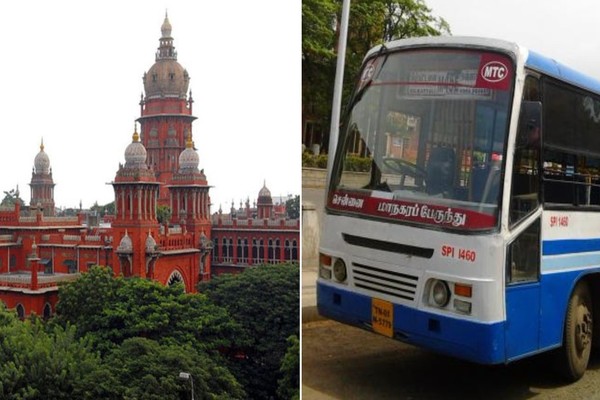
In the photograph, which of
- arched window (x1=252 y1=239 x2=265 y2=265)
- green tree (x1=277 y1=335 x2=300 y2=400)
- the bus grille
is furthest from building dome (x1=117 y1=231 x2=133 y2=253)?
the bus grille

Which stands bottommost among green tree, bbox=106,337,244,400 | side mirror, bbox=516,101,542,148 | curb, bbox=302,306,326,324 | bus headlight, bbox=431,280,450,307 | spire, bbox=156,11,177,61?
green tree, bbox=106,337,244,400

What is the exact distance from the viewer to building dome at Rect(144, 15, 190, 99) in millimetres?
7695

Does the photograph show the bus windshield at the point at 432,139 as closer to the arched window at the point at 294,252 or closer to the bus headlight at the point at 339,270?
the bus headlight at the point at 339,270

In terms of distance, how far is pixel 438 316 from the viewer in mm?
4121

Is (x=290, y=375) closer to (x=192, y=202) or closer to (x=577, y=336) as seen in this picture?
(x=192, y=202)

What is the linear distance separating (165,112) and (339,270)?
448cm

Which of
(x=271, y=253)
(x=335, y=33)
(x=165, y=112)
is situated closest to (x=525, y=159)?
(x=271, y=253)

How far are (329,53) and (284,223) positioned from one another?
271 inches

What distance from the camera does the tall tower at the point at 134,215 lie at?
8.79 metres

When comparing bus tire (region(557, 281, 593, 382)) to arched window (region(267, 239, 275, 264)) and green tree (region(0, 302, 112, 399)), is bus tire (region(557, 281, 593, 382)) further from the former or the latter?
green tree (region(0, 302, 112, 399))

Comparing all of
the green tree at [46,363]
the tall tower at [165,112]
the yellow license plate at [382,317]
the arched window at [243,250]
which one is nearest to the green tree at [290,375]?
the arched window at [243,250]

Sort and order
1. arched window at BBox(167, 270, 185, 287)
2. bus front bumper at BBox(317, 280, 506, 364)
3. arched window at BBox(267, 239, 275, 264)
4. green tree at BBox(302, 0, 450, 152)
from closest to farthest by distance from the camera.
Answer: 1. bus front bumper at BBox(317, 280, 506, 364)
2. arched window at BBox(267, 239, 275, 264)
3. arched window at BBox(167, 270, 185, 287)
4. green tree at BBox(302, 0, 450, 152)

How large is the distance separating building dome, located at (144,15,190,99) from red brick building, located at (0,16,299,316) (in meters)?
0.02

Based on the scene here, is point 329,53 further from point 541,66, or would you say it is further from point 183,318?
point 541,66
